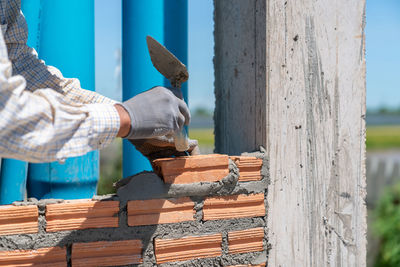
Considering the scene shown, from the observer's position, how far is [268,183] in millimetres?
1953

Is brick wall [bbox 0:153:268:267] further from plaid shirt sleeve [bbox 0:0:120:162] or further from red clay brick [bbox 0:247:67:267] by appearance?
plaid shirt sleeve [bbox 0:0:120:162]

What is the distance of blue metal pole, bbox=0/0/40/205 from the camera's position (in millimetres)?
2426

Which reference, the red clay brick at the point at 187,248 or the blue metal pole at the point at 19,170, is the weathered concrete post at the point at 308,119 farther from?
the blue metal pole at the point at 19,170

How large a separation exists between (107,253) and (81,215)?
20 cm

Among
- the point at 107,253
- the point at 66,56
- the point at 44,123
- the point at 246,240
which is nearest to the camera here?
the point at 44,123

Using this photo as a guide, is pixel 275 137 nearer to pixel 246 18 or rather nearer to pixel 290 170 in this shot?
pixel 290 170

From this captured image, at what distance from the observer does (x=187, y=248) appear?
182 centimetres

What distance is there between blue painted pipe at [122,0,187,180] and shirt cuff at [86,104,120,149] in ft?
3.88

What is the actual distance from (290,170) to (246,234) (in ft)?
1.24

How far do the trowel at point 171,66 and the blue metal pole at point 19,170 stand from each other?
111 centimetres

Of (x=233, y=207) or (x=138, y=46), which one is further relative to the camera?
(x=138, y=46)

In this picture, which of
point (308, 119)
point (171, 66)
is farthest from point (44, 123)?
point (308, 119)

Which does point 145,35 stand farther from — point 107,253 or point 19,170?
point 107,253

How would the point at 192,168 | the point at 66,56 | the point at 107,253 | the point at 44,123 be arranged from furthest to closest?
the point at 66,56
the point at 192,168
the point at 107,253
the point at 44,123
